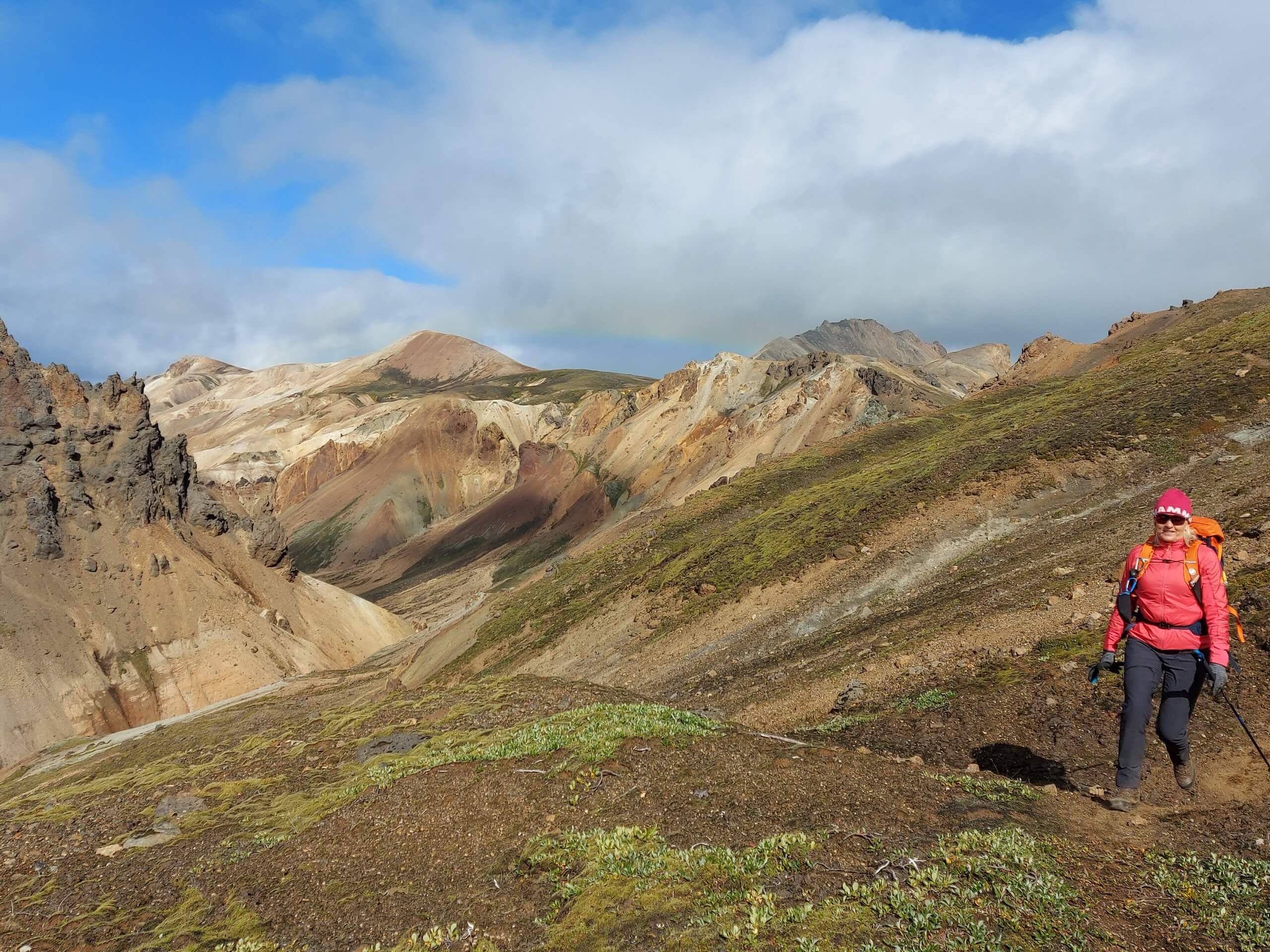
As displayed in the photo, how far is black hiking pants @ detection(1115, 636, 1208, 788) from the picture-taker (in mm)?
7688

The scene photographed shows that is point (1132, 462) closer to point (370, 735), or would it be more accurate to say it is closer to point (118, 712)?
point (370, 735)

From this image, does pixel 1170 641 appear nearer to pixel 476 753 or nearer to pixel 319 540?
pixel 476 753

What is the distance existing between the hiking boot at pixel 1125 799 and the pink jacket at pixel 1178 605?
152cm

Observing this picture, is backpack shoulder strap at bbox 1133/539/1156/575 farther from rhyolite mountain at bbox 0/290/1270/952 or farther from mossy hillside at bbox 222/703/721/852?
mossy hillside at bbox 222/703/721/852

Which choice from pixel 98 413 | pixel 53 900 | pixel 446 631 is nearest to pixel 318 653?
pixel 446 631

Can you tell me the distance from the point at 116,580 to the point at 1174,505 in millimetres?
53905

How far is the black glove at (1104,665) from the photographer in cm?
807

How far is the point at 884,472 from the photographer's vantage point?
35594 mm

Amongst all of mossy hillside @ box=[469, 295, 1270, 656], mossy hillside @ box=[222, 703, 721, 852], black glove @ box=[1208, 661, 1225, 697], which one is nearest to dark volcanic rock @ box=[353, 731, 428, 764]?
mossy hillside @ box=[222, 703, 721, 852]

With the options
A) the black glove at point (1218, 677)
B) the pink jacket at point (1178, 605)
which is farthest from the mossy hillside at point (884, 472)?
the black glove at point (1218, 677)

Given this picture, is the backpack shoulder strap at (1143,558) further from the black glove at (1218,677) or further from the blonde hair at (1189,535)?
the black glove at (1218,677)

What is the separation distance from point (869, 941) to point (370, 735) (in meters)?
12.8

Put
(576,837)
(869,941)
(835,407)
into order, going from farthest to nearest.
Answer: (835,407) < (576,837) < (869,941)

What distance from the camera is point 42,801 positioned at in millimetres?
15539
